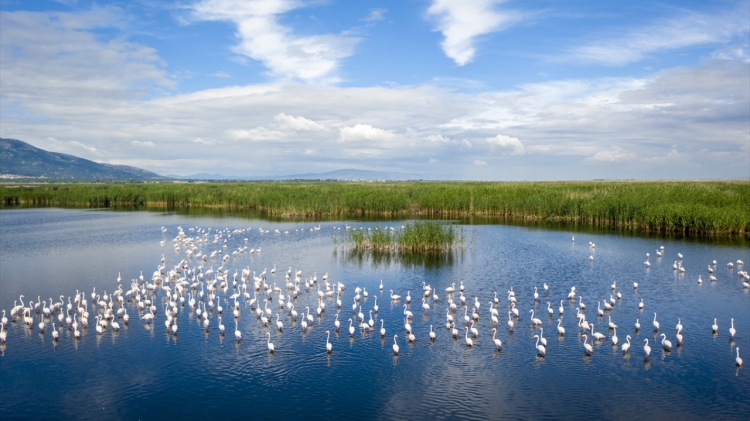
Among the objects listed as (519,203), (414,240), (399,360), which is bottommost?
(399,360)

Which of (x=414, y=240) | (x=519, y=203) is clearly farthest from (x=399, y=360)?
(x=519, y=203)

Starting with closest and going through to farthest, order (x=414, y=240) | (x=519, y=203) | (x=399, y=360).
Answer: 1. (x=399, y=360)
2. (x=414, y=240)
3. (x=519, y=203)

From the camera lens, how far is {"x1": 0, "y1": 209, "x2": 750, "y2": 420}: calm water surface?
43.0 ft

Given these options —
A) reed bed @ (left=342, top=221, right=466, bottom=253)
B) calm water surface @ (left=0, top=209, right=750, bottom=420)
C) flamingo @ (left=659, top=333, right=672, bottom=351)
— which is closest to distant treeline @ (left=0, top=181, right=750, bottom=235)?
calm water surface @ (left=0, top=209, right=750, bottom=420)

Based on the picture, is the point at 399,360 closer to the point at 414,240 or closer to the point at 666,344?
the point at 666,344

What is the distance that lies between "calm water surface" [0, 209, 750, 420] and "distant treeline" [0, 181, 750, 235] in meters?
16.2

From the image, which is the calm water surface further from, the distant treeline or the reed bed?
the distant treeline

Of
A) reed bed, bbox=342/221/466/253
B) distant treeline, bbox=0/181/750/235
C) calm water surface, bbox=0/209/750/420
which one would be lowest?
calm water surface, bbox=0/209/750/420

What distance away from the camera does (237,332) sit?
17344 mm

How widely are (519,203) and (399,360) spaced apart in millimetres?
43451

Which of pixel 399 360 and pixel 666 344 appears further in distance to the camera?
pixel 666 344

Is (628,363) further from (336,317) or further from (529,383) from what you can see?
(336,317)

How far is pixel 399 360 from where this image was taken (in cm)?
1592

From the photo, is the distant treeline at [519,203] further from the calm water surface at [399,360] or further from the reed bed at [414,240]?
the reed bed at [414,240]
